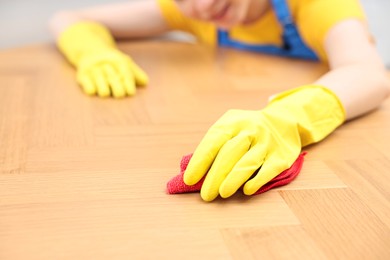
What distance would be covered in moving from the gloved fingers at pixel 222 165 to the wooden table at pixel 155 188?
0.04 ft

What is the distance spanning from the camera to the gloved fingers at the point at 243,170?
1.81 feet

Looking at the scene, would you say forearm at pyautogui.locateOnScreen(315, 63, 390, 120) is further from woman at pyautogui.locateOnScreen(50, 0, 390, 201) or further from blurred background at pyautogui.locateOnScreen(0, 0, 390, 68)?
blurred background at pyautogui.locateOnScreen(0, 0, 390, 68)

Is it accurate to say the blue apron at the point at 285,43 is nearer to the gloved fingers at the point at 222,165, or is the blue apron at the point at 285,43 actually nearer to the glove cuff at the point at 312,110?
the glove cuff at the point at 312,110

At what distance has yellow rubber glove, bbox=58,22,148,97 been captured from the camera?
921 mm

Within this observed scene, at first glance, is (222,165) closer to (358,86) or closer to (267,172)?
(267,172)

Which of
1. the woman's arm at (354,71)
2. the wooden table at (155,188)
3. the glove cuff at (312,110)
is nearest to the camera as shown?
the wooden table at (155,188)

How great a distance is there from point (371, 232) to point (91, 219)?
25 centimetres

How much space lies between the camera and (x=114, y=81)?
3.05 ft

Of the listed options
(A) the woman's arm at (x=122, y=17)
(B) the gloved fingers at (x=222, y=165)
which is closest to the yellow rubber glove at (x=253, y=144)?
(B) the gloved fingers at (x=222, y=165)

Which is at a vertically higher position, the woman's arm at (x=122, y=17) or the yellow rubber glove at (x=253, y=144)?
the yellow rubber glove at (x=253, y=144)

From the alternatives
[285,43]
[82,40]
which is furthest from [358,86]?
[82,40]

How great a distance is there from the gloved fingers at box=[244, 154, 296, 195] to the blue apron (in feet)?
1.87

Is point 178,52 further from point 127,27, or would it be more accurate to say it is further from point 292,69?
point 292,69

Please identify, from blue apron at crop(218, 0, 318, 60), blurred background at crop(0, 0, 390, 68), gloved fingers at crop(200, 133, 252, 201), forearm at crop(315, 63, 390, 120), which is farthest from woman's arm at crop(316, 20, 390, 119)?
blurred background at crop(0, 0, 390, 68)
